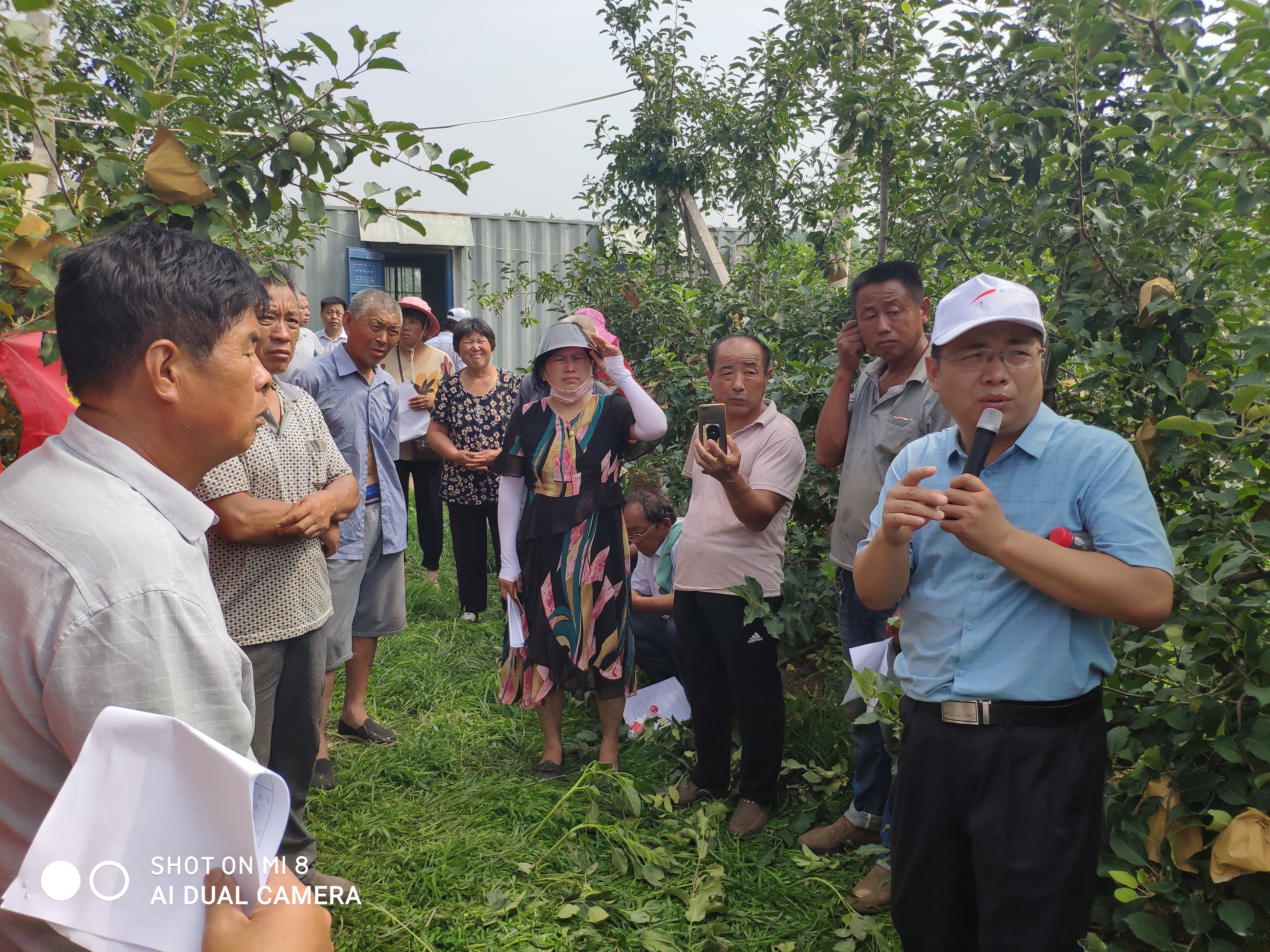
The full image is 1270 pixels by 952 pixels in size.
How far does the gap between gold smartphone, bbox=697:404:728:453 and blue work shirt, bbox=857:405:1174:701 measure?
1281 millimetres

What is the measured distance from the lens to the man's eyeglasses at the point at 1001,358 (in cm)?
175

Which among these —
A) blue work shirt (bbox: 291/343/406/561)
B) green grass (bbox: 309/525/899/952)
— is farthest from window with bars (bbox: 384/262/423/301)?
green grass (bbox: 309/525/899/952)

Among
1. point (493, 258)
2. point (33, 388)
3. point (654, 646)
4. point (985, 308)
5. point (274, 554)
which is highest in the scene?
point (493, 258)

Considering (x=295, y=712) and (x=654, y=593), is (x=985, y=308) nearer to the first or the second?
(x=295, y=712)

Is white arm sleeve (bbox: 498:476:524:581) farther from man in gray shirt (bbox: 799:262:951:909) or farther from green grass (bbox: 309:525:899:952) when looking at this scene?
man in gray shirt (bbox: 799:262:951:909)

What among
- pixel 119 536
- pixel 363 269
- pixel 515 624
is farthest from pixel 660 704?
pixel 363 269

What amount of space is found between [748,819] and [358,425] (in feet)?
7.69

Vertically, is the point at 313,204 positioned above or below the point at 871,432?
above

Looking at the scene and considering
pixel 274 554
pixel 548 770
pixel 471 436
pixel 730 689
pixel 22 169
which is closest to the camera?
pixel 22 169

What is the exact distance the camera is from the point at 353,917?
2.73 meters

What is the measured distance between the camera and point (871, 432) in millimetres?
2967

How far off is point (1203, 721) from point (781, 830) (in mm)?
1605

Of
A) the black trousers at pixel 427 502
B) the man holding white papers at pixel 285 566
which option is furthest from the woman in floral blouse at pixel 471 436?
the man holding white papers at pixel 285 566

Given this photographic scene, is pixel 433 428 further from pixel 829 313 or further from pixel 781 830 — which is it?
pixel 781 830
